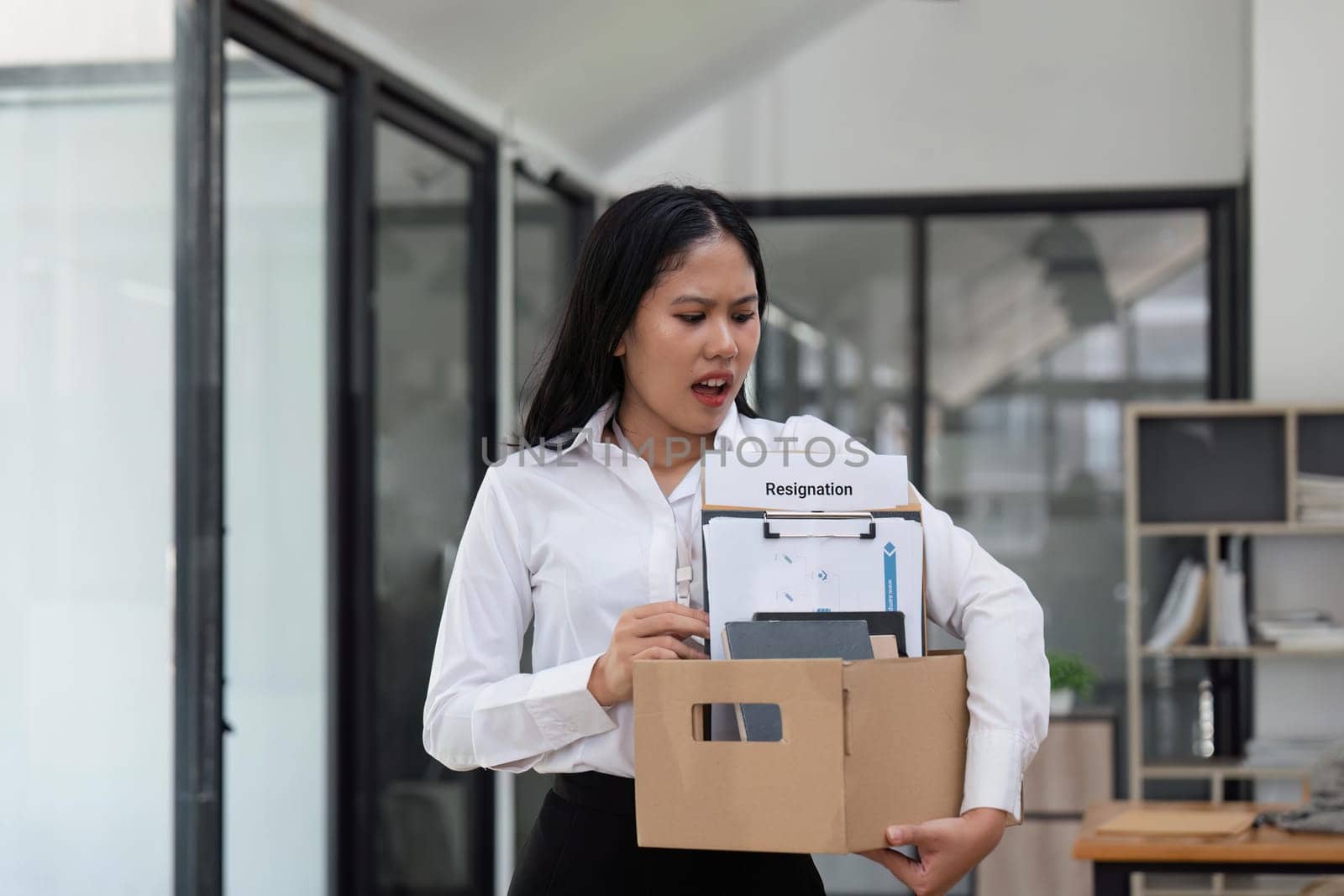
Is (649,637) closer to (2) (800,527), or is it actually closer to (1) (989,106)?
(2) (800,527)

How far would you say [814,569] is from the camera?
122 cm

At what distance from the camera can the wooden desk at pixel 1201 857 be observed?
7.88 feet

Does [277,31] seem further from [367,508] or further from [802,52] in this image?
[802,52]

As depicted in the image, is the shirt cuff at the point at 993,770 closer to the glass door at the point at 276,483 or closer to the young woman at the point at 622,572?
the young woman at the point at 622,572

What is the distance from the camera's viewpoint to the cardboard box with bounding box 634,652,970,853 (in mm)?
1131

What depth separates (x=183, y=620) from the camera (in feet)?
8.45

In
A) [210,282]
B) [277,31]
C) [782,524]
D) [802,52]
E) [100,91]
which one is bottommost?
[782,524]

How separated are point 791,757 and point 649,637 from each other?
15cm

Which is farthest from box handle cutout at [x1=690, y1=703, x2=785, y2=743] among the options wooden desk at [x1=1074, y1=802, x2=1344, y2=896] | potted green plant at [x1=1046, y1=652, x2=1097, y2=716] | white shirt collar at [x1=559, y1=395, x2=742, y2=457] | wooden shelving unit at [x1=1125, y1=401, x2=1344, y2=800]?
wooden shelving unit at [x1=1125, y1=401, x2=1344, y2=800]

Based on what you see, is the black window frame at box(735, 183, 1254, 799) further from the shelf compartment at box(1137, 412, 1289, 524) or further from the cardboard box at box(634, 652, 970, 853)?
the cardboard box at box(634, 652, 970, 853)

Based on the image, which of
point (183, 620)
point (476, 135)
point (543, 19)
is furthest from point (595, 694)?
point (476, 135)

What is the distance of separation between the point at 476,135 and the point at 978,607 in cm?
292

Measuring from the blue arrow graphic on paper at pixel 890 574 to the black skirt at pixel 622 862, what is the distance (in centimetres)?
28

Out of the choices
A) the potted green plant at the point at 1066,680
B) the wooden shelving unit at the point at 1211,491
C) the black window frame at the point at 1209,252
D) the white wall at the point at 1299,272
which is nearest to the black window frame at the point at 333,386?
the black window frame at the point at 1209,252
